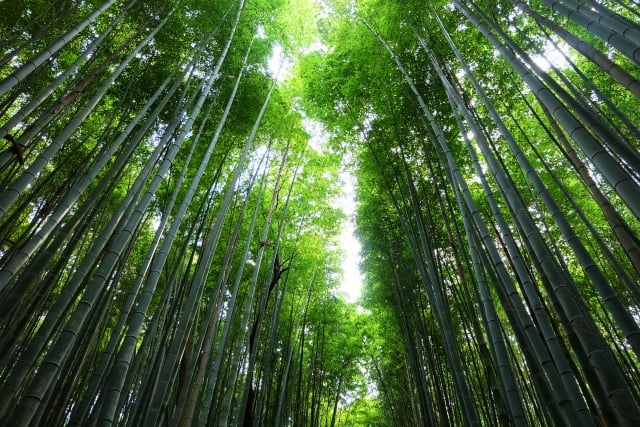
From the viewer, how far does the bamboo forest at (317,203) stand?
5.49ft

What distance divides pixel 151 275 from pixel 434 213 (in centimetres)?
447

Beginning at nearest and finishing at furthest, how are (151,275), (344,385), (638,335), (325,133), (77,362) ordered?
(638,335) < (151,275) < (77,362) < (325,133) < (344,385)

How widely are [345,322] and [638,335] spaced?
7552mm

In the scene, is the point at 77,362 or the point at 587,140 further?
the point at 77,362

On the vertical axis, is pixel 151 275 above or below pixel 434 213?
below

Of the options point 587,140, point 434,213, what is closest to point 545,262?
point 587,140

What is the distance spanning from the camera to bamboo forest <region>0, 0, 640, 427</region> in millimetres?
1674

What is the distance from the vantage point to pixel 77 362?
2814 mm

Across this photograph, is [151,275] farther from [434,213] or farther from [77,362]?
[434,213]

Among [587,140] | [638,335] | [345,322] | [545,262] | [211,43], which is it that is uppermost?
[211,43]

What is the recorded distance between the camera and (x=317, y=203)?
22.1 ft

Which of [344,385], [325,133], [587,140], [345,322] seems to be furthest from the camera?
[344,385]

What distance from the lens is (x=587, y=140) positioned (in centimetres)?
142

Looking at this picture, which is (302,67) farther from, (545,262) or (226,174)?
(545,262)
